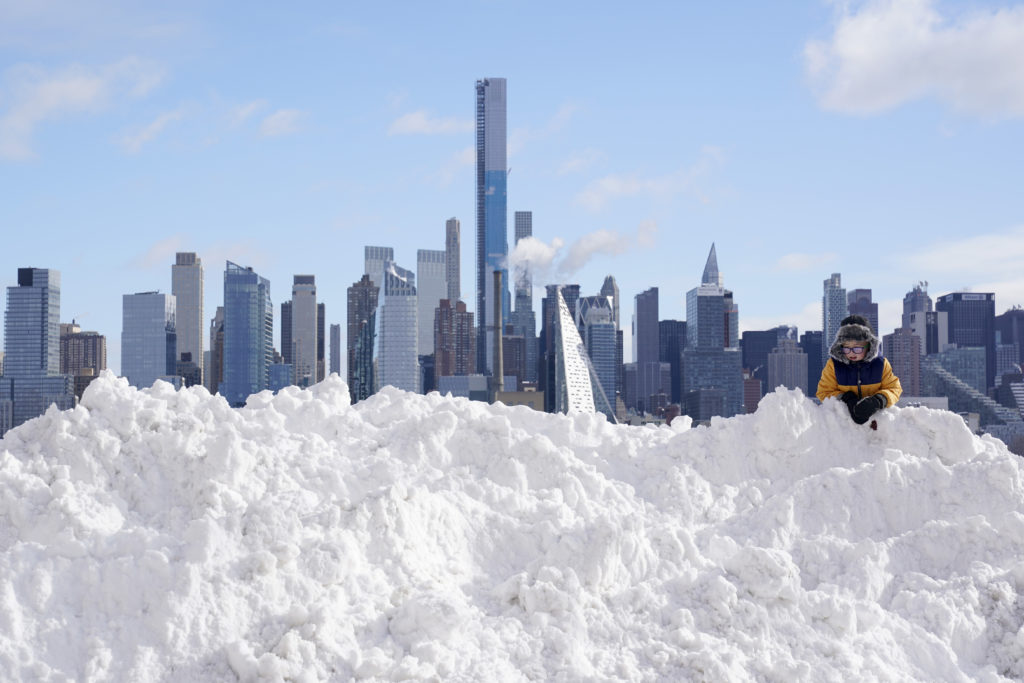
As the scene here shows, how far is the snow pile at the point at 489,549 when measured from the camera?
4645mm

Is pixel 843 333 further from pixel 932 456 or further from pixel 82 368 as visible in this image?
pixel 82 368

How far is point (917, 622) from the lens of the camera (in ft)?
16.9

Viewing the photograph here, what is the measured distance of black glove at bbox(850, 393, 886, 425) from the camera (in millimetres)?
7004

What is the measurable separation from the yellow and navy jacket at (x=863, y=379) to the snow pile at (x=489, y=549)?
0.31 m

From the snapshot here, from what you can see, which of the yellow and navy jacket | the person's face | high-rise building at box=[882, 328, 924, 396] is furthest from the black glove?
high-rise building at box=[882, 328, 924, 396]

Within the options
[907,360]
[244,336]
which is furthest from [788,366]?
[244,336]

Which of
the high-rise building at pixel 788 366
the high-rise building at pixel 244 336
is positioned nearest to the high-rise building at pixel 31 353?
the high-rise building at pixel 244 336

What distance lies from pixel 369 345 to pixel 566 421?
124403mm

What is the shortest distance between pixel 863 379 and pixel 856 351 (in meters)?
0.23

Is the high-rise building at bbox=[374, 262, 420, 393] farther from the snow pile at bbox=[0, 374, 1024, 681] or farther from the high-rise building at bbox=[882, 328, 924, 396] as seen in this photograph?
the snow pile at bbox=[0, 374, 1024, 681]

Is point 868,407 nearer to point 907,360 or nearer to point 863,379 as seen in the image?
point 863,379

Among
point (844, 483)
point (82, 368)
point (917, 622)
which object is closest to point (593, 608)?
point (917, 622)

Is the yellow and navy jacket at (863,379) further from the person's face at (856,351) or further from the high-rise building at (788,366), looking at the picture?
the high-rise building at (788,366)

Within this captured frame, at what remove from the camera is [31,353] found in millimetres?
105062
